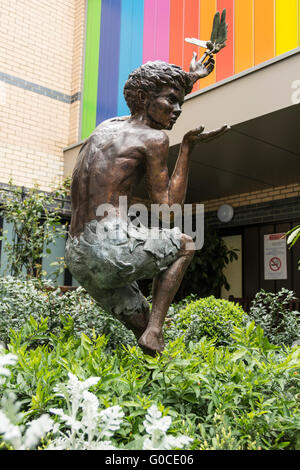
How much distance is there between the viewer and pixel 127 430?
171 cm

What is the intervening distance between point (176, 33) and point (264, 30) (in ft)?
6.06

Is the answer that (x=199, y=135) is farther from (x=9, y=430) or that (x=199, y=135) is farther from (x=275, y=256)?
(x=275, y=256)

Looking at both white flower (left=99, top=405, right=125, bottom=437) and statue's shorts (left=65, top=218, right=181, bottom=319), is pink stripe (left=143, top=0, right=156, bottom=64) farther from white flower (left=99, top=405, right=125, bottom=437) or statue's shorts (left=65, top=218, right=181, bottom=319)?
white flower (left=99, top=405, right=125, bottom=437)

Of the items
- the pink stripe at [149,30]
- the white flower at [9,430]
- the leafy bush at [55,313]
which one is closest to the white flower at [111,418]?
the white flower at [9,430]

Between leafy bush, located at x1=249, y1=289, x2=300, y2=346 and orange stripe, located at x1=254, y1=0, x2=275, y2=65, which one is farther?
orange stripe, located at x1=254, y1=0, x2=275, y2=65

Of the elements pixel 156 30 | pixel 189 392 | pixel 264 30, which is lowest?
pixel 189 392

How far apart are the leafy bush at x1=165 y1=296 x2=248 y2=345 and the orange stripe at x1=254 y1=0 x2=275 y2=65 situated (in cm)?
355

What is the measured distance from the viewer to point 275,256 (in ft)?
27.1

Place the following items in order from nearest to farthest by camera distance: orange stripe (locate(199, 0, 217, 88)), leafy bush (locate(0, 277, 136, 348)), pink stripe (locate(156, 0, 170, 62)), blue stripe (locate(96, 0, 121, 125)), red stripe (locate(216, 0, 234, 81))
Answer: leafy bush (locate(0, 277, 136, 348)) → red stripe (locate(216, 0, 234, 81)) → orange stripe (locate(199, 0, 217, 88)) → pink stripe (locate(156, 0, 170, 62)) → blue stripe (locate(96, 0, 121, 125))

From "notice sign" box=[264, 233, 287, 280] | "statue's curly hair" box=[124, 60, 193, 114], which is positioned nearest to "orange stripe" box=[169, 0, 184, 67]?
"notice sign" box=[264, 233, 287, 280]

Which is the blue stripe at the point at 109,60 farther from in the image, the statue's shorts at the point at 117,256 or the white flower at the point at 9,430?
the white flower at the point at 9,430

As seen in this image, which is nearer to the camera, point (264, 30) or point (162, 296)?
point (162, 296)

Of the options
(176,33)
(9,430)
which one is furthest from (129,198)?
(176,33)

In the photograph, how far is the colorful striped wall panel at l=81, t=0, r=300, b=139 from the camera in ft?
19.2
